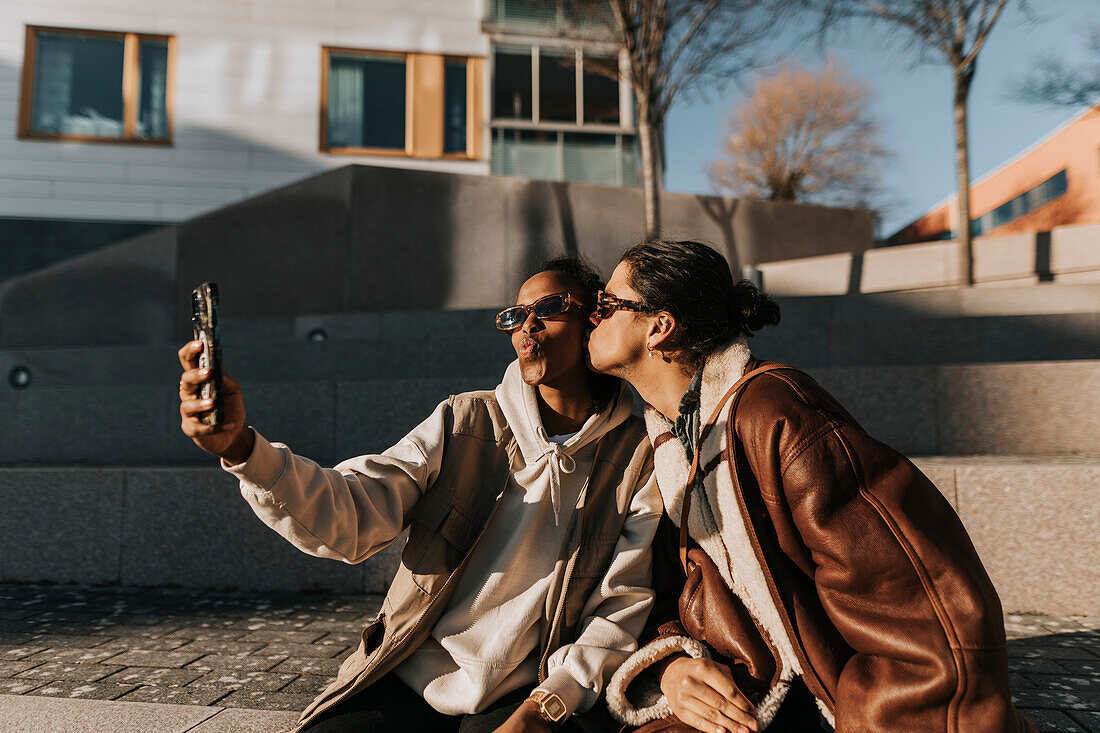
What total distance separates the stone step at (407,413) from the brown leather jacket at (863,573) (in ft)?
12.4

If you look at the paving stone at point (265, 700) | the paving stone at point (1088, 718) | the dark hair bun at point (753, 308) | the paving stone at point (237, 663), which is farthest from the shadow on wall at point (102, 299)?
the paving stone at point (1088, 718)

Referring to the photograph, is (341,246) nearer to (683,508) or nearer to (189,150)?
(189,150)

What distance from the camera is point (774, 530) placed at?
185cm

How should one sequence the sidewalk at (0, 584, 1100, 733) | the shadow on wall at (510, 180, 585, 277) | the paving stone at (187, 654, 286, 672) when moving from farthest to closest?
1. the shadow on wall at (510, 180, 585, 277)
2. the paving stone at (187, 654, 286, 672)
3. the sidewalk at (0, 584, 1100, 733)

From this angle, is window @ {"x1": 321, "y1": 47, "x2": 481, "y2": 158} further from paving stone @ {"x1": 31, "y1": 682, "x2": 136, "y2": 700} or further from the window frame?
paving stone @ {"x1": 31, "y1": 682, "x2": 136, "y2": 700}

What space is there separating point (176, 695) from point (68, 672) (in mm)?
665

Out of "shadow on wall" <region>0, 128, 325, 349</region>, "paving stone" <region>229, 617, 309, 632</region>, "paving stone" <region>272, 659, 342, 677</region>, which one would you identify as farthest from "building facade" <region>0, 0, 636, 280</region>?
"paving stone" <region>272, 659, 342, 677</region>

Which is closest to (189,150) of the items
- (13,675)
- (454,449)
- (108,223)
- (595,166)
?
(108,223)

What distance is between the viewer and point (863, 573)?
1653 millimetres

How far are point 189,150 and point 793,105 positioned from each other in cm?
2399

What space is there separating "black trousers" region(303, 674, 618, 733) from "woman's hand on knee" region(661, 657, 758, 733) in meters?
0.25

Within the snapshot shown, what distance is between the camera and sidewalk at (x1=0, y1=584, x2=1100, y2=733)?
2.84 meters

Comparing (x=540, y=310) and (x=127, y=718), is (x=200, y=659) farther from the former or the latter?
(x=540, y=310)

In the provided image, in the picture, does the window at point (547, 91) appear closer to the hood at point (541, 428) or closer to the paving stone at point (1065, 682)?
the paving stone at point (1065, 682)
